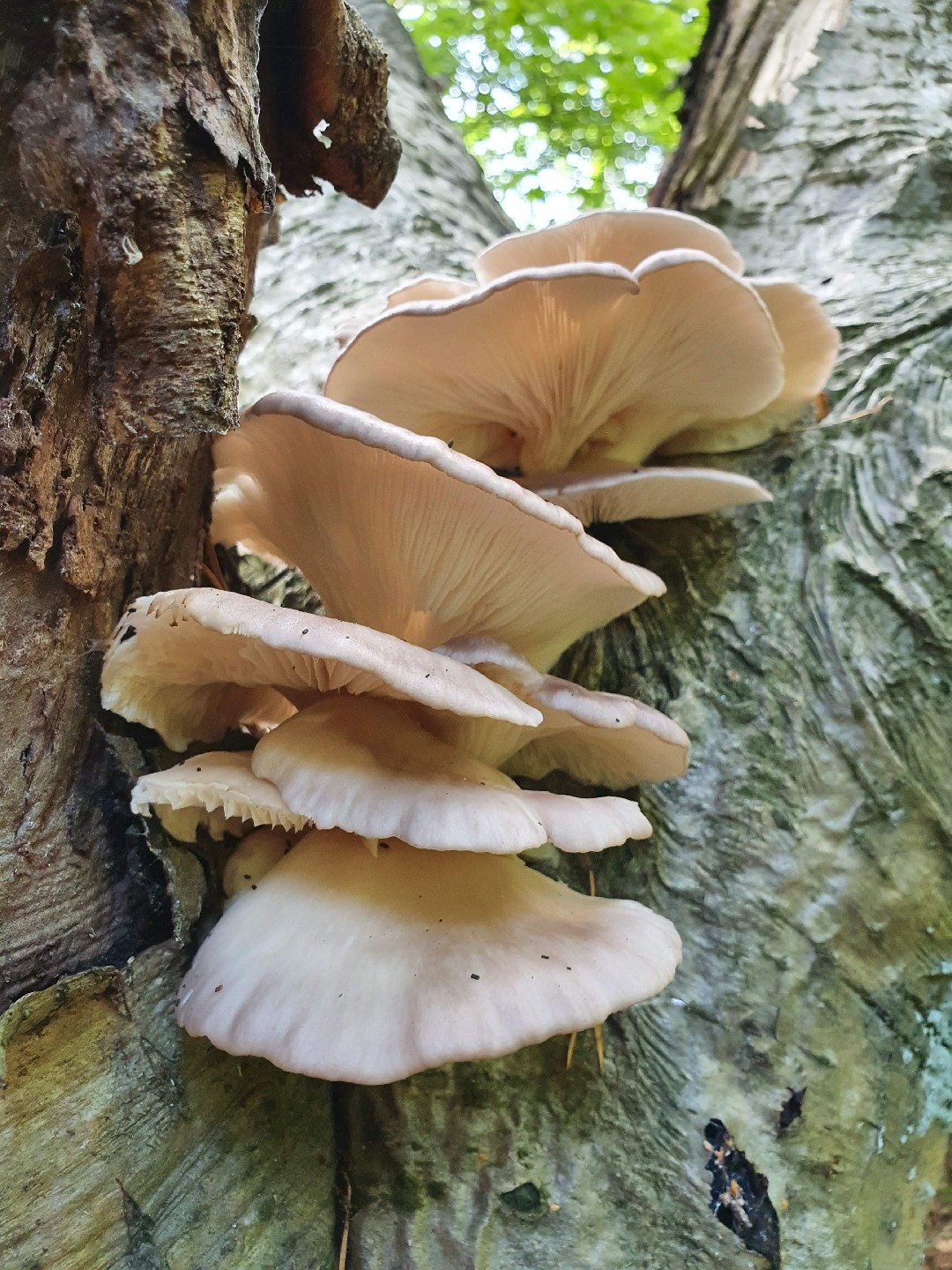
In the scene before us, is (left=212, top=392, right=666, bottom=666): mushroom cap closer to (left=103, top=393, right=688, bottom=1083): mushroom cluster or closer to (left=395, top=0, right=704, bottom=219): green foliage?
(left=103, top=393, right=688, bottom=1083): mushroom cluster

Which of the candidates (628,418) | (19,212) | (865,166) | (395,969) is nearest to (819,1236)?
(395,969)

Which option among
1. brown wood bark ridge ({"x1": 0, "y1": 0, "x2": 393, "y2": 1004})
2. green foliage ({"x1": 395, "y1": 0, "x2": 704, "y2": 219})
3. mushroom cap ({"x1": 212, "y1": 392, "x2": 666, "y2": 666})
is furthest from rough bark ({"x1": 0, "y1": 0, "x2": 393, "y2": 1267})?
green foliage ({"x1": 395, "y1": 0, "x2": 704, "y2": 219})

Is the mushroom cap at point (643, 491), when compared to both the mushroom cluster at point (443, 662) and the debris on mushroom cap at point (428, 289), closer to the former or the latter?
the mushroom cluster at point (443, 662)

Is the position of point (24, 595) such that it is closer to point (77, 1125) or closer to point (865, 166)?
point (77, 1125)

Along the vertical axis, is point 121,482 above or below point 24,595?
above

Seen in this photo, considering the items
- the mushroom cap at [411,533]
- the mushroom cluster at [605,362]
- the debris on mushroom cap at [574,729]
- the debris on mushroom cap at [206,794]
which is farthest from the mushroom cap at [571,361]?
the debris on mushroom cap at [206,794]

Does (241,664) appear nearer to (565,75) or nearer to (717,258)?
(717,258)

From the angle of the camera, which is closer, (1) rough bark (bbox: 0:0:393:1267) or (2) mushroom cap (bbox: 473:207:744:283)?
(1) rough bark (bbox: 0:0:393:1267)
